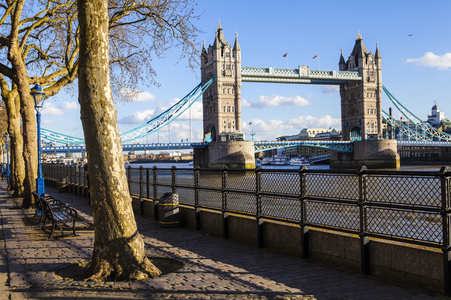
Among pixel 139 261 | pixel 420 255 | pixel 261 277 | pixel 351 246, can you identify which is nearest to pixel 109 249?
pixel 139 261

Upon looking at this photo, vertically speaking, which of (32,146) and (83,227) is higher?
(32,146)

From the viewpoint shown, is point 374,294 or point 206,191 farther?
point 206,191

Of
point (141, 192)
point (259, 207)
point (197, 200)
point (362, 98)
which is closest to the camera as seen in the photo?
point (259, 207)

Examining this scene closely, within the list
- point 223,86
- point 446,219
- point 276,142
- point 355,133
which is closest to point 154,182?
point 446,219

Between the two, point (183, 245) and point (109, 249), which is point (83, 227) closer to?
point (183, 245)

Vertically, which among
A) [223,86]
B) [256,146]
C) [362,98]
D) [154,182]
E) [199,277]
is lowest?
[199,277]

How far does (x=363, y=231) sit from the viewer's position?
5.77 m

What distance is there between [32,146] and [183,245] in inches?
377

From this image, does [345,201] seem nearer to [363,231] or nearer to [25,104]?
[363,231]

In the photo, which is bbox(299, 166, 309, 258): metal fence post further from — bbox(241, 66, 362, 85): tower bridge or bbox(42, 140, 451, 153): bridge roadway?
bbox(241, 66, 362, 85): tower bridge

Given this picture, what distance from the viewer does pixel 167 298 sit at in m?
4.84

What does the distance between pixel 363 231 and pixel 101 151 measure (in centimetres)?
331

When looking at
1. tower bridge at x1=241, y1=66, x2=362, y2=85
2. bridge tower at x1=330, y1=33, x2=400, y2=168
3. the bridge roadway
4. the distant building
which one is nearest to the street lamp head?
the bridge roadway

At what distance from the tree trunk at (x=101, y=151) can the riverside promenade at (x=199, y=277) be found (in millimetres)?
507
